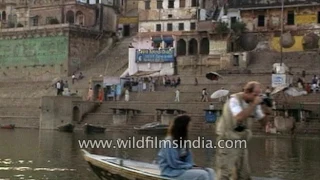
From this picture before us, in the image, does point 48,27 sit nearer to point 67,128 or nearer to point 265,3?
point 265,3

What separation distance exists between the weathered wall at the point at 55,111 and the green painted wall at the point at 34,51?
63.4ft

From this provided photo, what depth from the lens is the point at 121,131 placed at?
3875 centimetres

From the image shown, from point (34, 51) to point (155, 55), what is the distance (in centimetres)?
1403

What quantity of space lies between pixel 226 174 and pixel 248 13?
4736 cm

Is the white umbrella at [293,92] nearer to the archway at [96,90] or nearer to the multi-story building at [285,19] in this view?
the multi-story building at [285,19]

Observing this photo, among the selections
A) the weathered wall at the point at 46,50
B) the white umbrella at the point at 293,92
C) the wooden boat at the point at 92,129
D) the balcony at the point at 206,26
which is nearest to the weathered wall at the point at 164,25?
the balcony at the point at 206,26

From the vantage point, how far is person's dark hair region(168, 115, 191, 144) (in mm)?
9711

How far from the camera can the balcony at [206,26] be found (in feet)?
182

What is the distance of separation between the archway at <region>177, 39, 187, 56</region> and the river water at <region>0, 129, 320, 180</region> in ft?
92.0

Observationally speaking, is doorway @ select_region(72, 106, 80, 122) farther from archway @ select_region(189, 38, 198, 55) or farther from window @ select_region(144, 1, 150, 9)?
window @ select_region(144, 1, 150, 9)

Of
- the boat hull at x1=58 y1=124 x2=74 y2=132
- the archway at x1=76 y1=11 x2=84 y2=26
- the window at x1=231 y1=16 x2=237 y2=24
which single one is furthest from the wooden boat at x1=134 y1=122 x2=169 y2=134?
the archway at x1=76 y1=11 x2=84 y2=26

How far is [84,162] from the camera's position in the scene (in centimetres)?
1944

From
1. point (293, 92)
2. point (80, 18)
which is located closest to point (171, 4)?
point (80, 18)

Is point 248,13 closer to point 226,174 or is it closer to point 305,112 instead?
point 305,112
